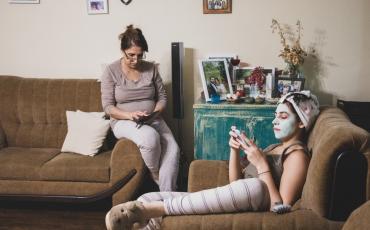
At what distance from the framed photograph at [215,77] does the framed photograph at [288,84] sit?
1.14 feet

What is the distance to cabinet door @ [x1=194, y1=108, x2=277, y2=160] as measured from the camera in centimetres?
269

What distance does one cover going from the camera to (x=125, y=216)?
149 centimetres

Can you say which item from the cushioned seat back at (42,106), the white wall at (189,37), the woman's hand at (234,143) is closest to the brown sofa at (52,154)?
the cushioned seat back at (42,106)

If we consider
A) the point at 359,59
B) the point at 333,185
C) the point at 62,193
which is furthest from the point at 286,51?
the point at 62,193

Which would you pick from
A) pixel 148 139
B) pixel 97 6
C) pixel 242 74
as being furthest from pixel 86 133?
pixel 242 74

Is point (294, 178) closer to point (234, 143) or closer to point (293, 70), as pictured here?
point (234, 143)

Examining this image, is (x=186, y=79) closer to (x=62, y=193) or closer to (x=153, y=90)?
(x=153, y=90)

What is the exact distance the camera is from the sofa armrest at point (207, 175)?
2020mm

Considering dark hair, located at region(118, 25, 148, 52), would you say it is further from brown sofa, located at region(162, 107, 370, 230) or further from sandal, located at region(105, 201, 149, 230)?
brown sofa, located at region(162, 107, 370, 230)

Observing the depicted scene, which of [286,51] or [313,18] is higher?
[313,18]

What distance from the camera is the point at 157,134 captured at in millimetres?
2674

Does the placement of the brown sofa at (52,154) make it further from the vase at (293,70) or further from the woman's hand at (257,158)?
the vase at (293,70)

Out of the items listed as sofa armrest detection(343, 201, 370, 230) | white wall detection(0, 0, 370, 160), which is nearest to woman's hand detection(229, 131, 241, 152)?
sofa armrest detection(343, 201, 370, 230)

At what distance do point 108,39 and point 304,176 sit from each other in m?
2.16
